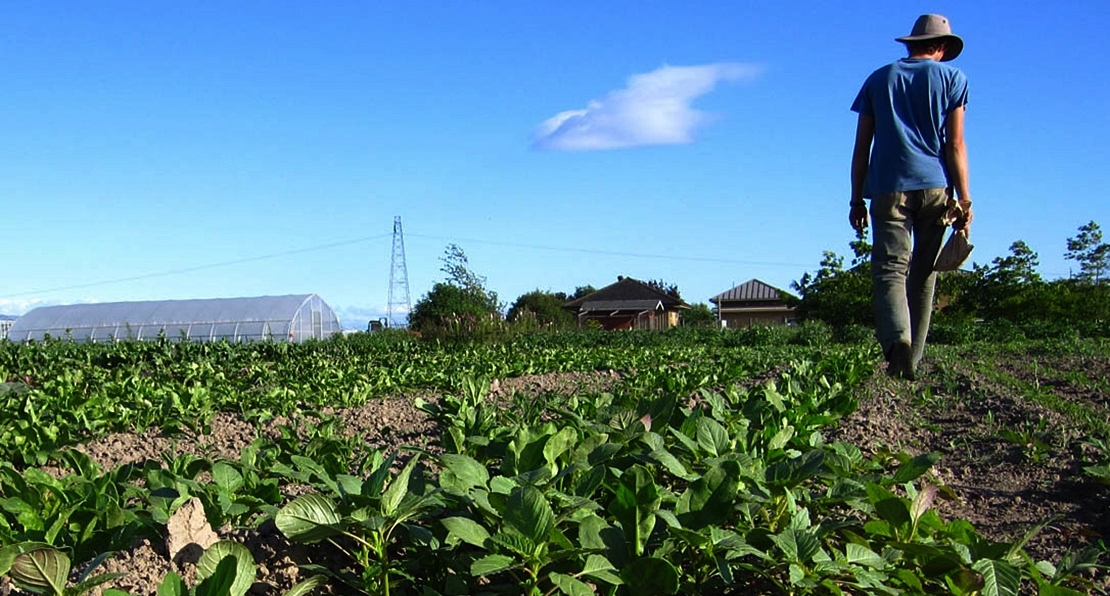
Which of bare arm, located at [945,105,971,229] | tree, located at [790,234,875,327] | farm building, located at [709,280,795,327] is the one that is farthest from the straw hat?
farm building, located at [709,280,795,327]

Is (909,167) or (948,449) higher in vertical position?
(909,167)

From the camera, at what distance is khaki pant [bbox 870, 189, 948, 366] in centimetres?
536

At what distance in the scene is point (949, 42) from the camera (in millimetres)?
5816

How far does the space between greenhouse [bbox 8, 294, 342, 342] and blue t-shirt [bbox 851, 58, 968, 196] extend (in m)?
29.3

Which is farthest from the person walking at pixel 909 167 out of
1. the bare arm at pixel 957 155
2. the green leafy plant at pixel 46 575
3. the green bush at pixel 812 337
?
the green bush at pixel 812 337

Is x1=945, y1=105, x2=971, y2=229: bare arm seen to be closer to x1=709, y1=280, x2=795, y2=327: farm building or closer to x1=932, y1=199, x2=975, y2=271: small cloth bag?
x1=932, y1=199, x2=975, y2=271: small cloth bag

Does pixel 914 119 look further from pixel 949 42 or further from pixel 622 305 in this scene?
pixel 622 305

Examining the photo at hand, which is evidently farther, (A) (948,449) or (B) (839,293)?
(B) (839,293)

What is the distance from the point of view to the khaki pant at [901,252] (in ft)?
17.6

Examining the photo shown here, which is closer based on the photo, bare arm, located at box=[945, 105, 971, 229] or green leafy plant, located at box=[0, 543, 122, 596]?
green leafy plant, located at box=[0, 543, 122, 596]

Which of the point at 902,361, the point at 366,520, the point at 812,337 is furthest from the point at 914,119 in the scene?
the point at 812,337

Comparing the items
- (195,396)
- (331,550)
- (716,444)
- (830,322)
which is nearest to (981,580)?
(716,444)

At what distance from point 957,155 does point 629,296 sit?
76256 mm

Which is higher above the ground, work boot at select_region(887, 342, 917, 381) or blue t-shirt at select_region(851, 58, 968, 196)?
blue t-shirt at select_region(851, 58, 968, 196)
